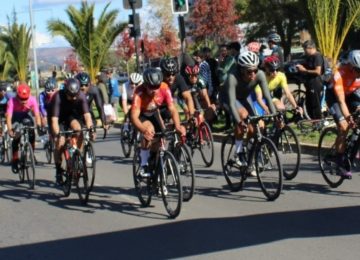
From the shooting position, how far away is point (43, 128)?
11.9m

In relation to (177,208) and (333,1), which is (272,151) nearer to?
(177,208)

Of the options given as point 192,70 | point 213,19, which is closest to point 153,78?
point 192,70

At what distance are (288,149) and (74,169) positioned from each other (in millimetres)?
3165

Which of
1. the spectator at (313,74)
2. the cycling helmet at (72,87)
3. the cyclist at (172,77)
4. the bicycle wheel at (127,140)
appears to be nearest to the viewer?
the cycling helmet at (72,87)

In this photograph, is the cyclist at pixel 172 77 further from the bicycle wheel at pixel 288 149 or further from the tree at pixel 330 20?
the tree at pixel 330 20

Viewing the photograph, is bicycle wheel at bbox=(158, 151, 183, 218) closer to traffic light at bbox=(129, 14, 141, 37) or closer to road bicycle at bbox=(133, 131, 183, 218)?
road bicycle at bbox=(133, 131, 183, 218)

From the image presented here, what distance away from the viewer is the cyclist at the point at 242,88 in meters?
8.91

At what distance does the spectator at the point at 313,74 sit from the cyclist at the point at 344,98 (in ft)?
17.8

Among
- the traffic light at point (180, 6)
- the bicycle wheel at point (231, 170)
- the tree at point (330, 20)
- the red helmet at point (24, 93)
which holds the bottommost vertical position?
the bicycle wheel at point (231, 170)

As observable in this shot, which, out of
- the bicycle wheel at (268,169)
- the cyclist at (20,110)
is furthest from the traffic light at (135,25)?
the bicycle wheel at (268,169)

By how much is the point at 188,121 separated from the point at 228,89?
2650 millimetres

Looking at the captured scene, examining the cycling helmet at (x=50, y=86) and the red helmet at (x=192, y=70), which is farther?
Answer: the red helmet at (x=192, y=70)

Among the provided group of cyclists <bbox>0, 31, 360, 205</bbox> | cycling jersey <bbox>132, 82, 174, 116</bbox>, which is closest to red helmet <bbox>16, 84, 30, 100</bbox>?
group of cyclists <bbox>0, 31, 360, 205</bbox>

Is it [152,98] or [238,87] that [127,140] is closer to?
[238,87]
